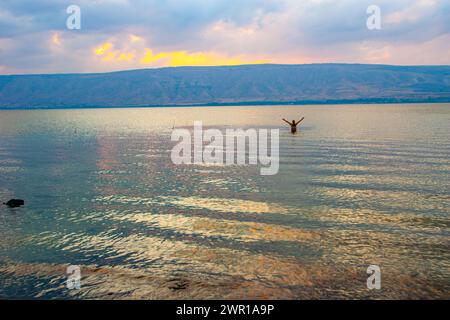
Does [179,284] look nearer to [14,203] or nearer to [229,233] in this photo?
[229,233]

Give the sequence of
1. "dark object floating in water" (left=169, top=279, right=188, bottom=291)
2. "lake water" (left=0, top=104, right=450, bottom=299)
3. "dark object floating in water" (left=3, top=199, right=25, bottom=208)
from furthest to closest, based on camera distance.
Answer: "dark object floating in water" (left=3, top=199, right=25, bottom=208), "lake water" (left=0, top=104, right=450, bottom=299), "dark object floating in water" (left=169, top=279, right=188, bottom=291)

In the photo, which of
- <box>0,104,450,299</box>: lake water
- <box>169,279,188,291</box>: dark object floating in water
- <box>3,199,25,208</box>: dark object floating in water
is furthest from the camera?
<box>3,199,25,208</box>: dark object floating in water

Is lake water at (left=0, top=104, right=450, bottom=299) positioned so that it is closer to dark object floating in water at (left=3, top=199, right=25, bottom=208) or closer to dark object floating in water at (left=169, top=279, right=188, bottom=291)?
dark object floating in water at (left=169, top=279, right=188, bottom=291)

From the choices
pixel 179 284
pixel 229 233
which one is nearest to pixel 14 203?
pixel 229 233

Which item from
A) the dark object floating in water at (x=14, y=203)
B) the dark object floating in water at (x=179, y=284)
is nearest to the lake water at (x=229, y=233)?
the dark object floating in water at (x=179, y=284)

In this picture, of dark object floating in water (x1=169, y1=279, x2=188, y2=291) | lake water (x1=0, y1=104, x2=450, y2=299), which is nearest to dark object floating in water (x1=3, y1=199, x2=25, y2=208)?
lake water (x1=0, y1=104, x2=450, y2=299)

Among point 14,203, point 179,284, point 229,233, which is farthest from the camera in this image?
point 14,203

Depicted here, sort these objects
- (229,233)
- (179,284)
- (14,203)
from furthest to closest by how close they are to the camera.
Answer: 1. (14,203)
2. (229,233)
3. (179,284)

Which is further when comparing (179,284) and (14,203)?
(14,203)

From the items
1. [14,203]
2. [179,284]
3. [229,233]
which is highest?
[14,203]

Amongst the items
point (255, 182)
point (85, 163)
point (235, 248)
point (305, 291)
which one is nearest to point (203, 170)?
point (255, 182)

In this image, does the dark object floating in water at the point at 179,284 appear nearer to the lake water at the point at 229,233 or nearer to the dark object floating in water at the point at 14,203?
the lake water at the point at 229,233
